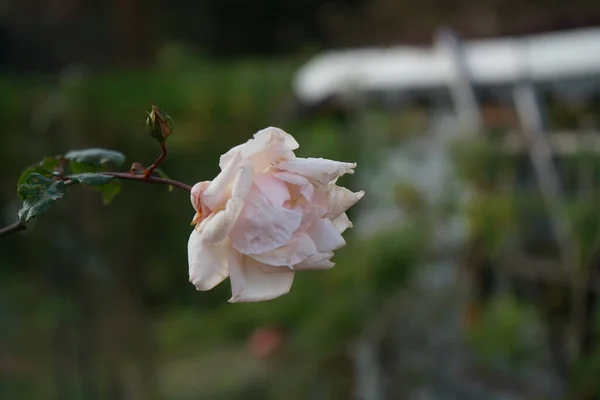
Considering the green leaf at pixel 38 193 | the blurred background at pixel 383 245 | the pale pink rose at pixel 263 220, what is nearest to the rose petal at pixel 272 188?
the pale pink rose at pixel 263 220

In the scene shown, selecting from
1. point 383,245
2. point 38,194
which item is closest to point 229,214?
point 38,194

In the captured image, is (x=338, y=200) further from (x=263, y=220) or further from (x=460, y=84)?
(x=460, y=84)

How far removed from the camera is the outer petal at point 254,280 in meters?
0.40

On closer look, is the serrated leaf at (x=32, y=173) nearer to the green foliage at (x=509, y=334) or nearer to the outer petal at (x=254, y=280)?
the outer petal at (x=254, y=280)

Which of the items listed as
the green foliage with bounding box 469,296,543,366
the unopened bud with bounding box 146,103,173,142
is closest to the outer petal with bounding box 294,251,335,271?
the unopened bud with bounding box 146,103,173,142

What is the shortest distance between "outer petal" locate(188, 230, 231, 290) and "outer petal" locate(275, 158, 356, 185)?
1.9 inches

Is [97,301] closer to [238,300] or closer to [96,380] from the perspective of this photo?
[96,380]

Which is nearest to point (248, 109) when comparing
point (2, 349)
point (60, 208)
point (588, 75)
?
point (2, 349)

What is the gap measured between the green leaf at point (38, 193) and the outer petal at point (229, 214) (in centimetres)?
10

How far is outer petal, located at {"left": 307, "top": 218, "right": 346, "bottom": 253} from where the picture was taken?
0.42m

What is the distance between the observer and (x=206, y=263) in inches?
16.1

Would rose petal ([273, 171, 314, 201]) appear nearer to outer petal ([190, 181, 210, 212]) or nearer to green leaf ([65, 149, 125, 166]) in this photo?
outer petal ([190, 181, 210, 212])

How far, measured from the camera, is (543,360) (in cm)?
209

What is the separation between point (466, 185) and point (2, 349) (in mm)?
1773
